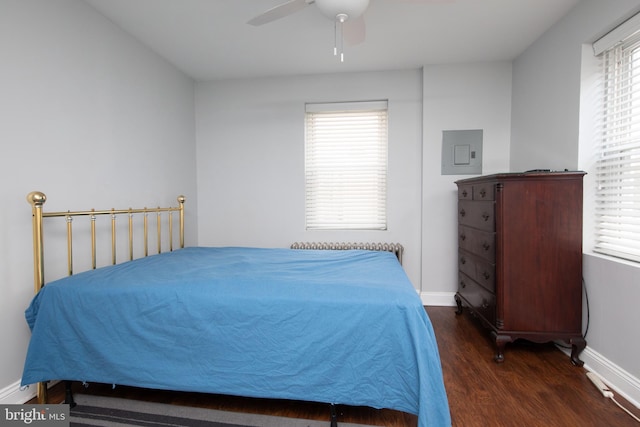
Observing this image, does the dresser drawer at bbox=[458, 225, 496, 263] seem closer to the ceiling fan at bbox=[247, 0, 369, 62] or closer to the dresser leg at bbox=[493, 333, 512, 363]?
the dresser leg at bbox=[493, 333, 512, 363]

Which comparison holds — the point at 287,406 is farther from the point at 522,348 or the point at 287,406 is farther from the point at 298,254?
the point at 522,348

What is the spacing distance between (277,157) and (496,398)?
292cm

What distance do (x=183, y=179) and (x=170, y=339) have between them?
7.21 ft

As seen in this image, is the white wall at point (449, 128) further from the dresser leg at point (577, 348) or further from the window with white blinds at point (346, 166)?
the dresser leg at point (577, 348)

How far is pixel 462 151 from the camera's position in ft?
9.95

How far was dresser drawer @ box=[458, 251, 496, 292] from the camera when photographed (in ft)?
6.98

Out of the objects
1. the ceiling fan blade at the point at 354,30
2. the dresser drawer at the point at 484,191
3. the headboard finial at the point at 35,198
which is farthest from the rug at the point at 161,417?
the ceiling fan blade at the point at 354,30

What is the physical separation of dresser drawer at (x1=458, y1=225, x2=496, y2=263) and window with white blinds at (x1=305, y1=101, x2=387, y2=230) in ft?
2.75

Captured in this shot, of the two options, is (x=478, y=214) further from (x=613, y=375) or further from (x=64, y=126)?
(x=64, y=126)

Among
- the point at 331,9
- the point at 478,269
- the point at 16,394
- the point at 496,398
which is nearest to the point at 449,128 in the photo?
the point at 478,269

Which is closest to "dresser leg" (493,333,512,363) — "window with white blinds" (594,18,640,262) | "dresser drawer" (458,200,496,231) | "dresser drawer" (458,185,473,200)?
Result: "dresser drawer" (458,200,496,231)

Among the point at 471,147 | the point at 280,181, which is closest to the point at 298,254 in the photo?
the point at 280,181

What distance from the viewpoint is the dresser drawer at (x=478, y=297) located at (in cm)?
213

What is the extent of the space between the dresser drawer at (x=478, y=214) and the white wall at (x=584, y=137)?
2.12 feet
